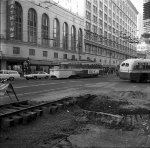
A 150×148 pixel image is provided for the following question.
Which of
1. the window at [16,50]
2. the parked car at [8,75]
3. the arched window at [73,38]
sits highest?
the arched window at [73,38]

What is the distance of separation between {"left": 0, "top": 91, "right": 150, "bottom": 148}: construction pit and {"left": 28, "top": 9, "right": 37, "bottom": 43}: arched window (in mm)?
38487

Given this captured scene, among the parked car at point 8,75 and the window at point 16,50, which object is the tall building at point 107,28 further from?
the parked car at point 8,75

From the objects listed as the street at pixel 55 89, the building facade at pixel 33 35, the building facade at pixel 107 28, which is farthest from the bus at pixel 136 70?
the building facade at pixel 107 28

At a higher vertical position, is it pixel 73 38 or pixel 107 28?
pixel 107 28

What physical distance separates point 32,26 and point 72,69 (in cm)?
1502

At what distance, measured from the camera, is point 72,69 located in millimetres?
36594

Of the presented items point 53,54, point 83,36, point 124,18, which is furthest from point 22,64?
point 124,18

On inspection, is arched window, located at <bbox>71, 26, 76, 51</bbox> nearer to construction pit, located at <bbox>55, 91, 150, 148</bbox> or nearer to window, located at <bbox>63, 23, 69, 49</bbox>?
window, located at <bbox>63, 23, 69, 49</bbox>

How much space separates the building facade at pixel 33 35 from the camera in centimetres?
3859

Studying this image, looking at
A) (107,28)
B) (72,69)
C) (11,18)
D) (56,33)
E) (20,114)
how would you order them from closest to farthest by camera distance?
(20,114) → (72,69) → (11,18) → (56,33) → (107,28)

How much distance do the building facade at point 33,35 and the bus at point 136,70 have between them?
1692 centimetres

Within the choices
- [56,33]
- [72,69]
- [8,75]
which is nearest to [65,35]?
[56,33]

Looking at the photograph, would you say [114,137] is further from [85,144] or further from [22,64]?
[22,64]

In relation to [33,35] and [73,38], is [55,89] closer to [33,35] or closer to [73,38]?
[33,35]
